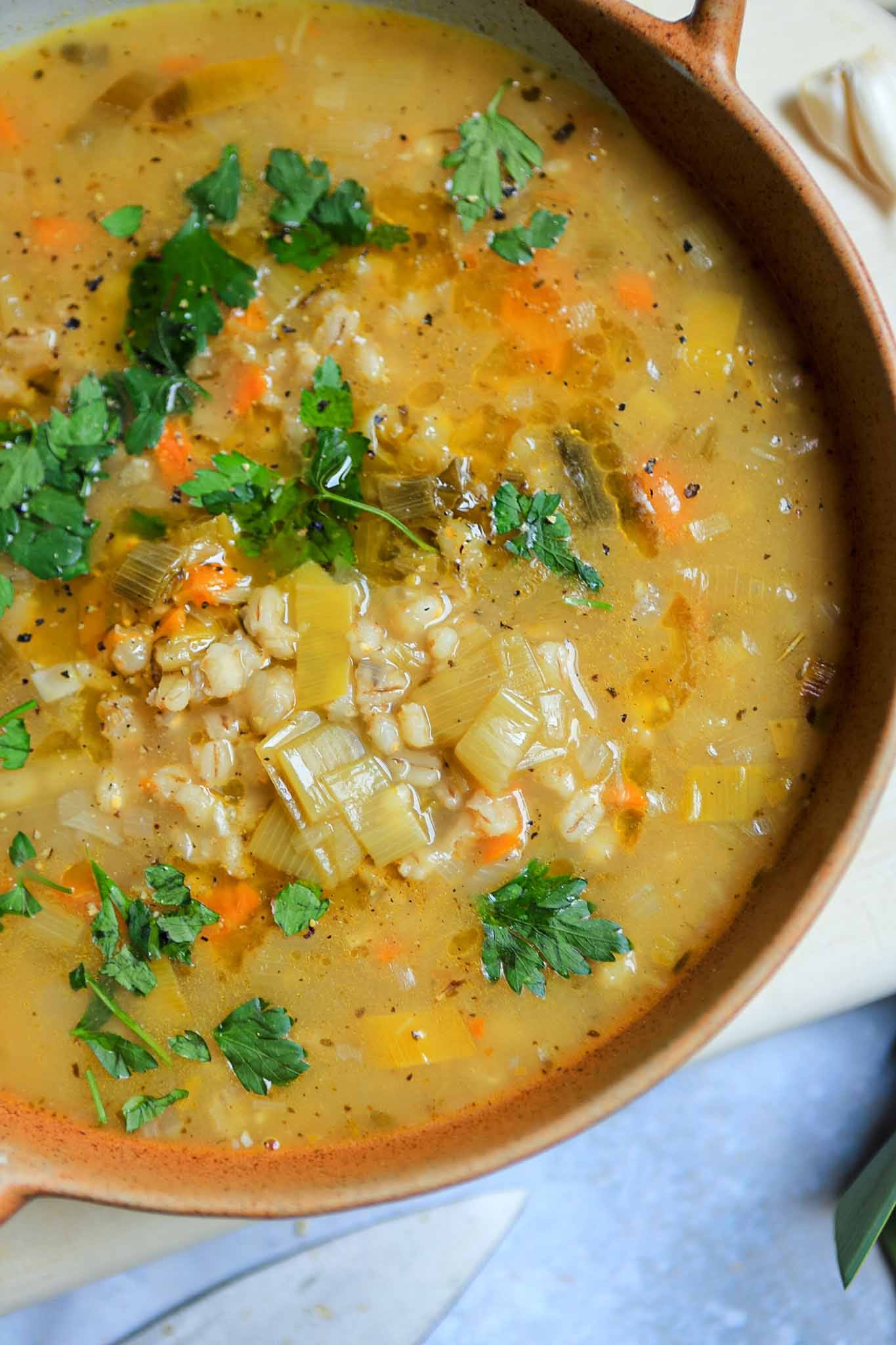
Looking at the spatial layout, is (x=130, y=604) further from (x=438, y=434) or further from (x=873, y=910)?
(x=873, y=910)

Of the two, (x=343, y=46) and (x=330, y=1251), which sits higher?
(x=343, y=46)

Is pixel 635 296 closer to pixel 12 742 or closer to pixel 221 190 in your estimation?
pixel 221 190

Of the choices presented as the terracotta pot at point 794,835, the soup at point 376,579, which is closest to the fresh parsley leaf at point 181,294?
the soup at point 376,579

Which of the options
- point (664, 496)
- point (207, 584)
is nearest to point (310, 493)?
point (207, 584)

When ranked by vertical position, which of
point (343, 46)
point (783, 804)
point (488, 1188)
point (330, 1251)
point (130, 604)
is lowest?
point (330, 1251)

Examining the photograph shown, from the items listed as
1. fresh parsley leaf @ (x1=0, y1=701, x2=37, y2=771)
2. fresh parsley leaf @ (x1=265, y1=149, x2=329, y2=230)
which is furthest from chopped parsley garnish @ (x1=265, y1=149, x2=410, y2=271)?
fresh parsley leaf @ (x1=0, y1=701, x2=37, y2=771)

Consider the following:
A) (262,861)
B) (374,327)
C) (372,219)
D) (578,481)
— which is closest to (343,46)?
(372,219)

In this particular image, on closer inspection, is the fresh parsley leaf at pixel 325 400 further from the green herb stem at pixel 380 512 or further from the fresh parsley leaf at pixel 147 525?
the fresh parsley leaf at pixel 147 525
